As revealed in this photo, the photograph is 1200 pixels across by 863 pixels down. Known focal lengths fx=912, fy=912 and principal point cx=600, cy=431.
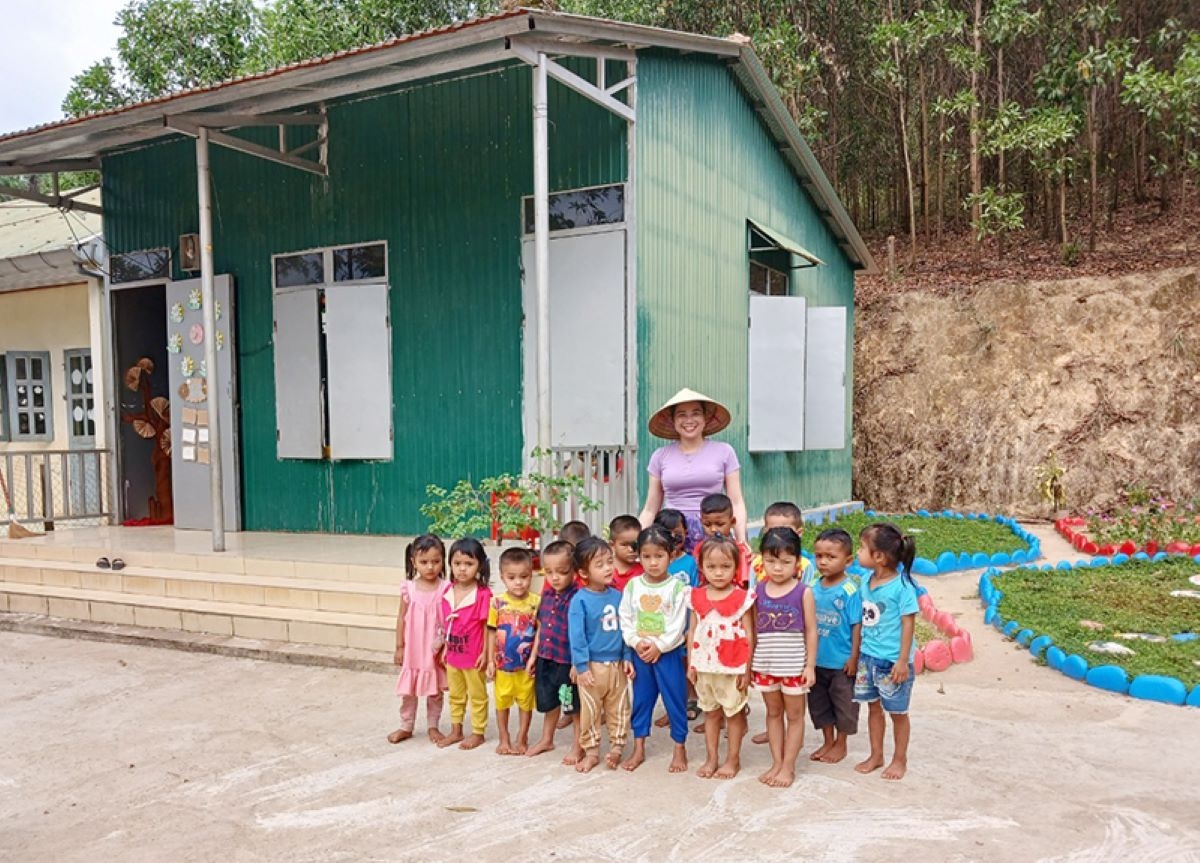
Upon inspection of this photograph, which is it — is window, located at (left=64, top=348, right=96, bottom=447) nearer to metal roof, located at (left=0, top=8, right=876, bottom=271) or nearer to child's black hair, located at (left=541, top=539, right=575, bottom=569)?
metal roof, located at (left=0, top=8, right=876, bottom=271)

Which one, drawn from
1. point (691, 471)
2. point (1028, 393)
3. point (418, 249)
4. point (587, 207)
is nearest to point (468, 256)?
point (418, 249)

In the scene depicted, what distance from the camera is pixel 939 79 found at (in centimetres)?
1841

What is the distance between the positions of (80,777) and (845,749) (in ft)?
10.4

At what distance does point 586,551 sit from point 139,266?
756 centimetres

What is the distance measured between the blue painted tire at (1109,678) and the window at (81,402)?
10.2 m

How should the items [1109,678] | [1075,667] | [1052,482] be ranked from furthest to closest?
[1052,482] → [1075,667] → [1109,678]

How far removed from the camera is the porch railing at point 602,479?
20.7 ft

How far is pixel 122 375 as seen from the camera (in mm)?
9641

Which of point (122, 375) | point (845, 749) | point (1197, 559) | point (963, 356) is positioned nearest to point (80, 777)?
point (845, 749)

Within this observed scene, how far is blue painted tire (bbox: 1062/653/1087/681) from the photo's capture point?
4.89 meters

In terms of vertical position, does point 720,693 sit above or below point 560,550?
below

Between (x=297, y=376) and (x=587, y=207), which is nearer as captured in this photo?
(x=587, y=207)

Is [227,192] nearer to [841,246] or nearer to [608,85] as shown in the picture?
[608,85]

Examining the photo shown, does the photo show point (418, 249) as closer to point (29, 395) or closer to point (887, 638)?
Result: point (887, 638)
